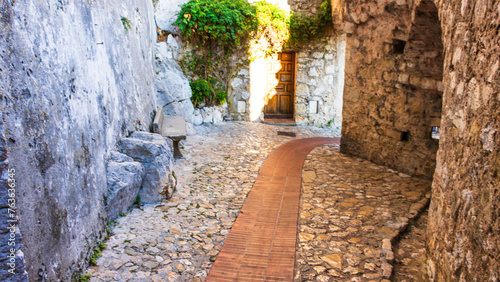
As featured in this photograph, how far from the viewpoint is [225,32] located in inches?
375

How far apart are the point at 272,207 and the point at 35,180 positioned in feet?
8.79

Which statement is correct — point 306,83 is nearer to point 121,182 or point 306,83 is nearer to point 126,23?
point 126,23

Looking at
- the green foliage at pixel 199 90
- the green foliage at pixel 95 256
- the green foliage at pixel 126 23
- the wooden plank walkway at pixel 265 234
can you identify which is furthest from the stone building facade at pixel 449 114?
the green foliage at pixel 199 90

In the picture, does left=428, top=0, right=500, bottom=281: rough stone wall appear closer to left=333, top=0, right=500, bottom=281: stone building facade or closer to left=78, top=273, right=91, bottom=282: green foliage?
left=333, top=0, right=500, bottom=281: stone building facade

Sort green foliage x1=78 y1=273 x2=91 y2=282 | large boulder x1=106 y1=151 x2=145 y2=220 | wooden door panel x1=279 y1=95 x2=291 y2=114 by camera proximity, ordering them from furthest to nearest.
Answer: wooden door panel x1=279 y1=95 x2=291 y2=114 < large boulder x1=106 y1=151 x2=145 y2=220 < green foliage x1=78 y1=273 x2=91 y2=282

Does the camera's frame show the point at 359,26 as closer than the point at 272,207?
No

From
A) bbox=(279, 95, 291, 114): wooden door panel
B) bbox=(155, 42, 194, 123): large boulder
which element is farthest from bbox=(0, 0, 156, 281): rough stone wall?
bbox=(279, 95, 291, 114): wooden door panel

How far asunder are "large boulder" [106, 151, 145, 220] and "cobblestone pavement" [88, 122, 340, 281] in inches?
5.5

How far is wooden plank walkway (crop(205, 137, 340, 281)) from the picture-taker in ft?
9.52

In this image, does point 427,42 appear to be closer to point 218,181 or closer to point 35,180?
point 218,181

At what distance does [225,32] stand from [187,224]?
691 centimetres

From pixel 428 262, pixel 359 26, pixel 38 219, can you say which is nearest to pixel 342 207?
pixel 428 262

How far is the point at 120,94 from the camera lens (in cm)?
423

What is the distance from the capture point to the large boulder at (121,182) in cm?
341
